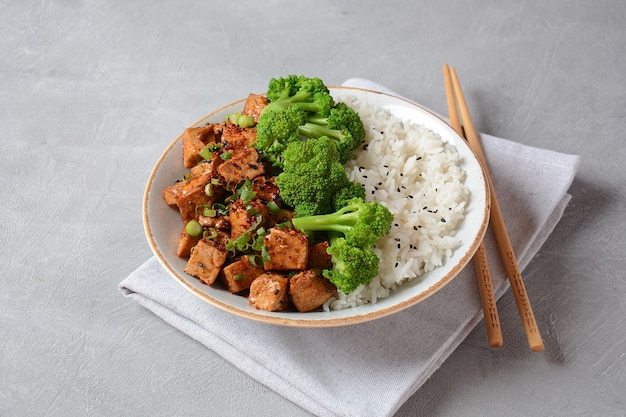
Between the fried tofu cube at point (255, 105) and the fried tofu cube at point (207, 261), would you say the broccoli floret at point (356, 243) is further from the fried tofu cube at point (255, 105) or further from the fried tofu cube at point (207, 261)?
the fried tofu cube at point (255, 105)

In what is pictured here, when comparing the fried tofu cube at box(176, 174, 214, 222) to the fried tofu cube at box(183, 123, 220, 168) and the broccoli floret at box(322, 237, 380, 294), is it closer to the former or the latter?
the fried tofu cube at box(183, 123, 220, 168)

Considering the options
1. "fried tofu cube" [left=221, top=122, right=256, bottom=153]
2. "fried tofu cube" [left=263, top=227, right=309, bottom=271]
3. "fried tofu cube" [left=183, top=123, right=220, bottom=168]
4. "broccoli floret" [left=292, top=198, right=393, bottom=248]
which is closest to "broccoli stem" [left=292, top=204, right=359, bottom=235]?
"broccoli floret" [left=292, top=198, right=393, bottom=248]

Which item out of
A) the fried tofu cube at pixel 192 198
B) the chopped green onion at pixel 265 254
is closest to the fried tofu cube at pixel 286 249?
the chopped green onion at pixel 265 254

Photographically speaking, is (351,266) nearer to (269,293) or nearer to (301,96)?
(269,293)

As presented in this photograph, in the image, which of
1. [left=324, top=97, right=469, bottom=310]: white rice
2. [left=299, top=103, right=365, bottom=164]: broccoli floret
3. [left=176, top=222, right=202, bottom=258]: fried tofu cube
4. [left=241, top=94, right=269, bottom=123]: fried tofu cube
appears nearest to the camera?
[left=324, top=97, right=469, bottom=310]: white rice

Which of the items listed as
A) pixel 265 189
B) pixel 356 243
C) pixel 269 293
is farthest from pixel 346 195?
pixel 269 293
